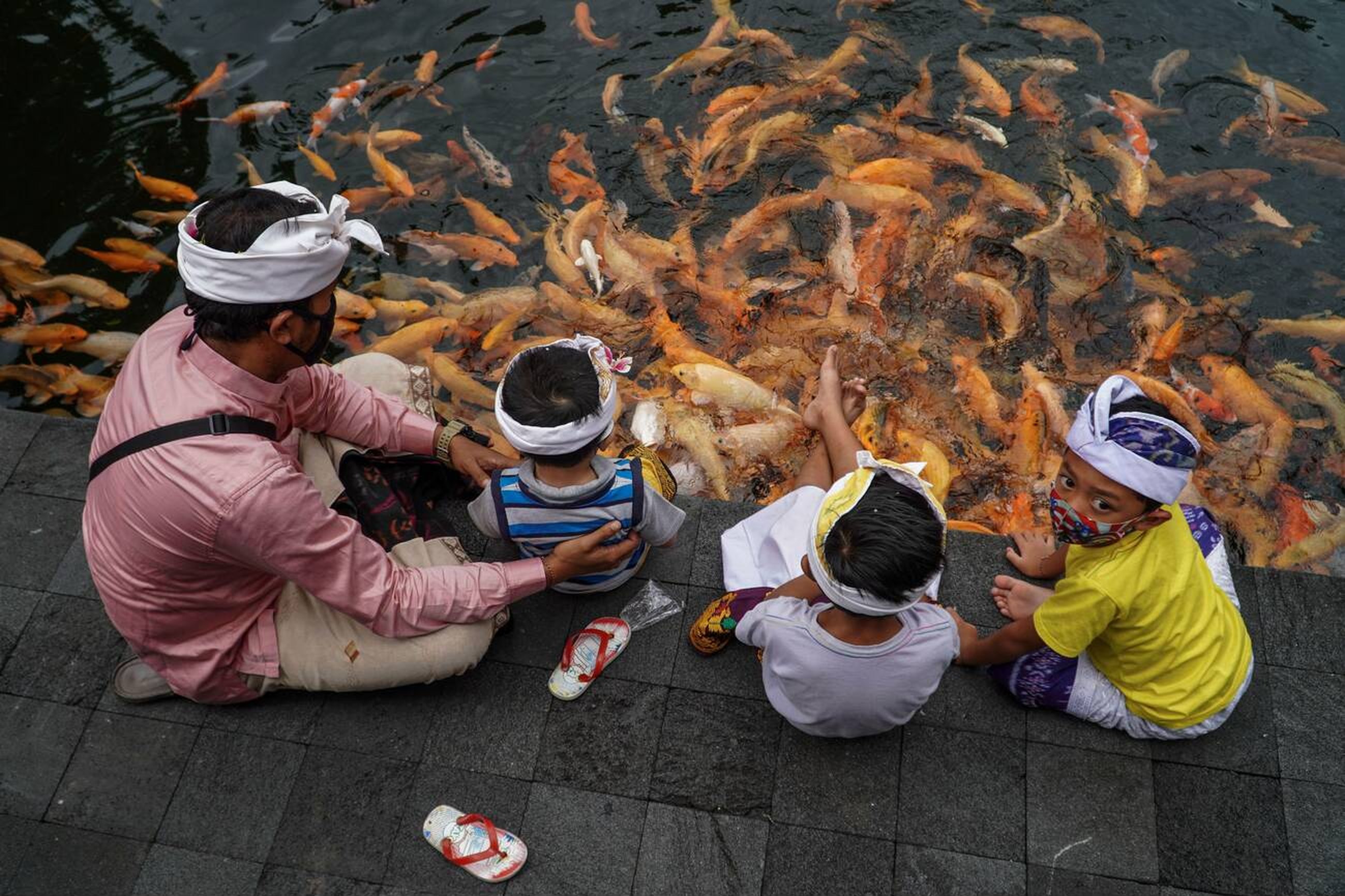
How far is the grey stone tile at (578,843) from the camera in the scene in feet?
9.94

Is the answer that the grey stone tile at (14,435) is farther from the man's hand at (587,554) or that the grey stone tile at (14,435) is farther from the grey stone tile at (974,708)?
the grey stone tile at (974,708)

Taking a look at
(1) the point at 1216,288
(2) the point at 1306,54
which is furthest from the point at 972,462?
(2) the point at 1306,54

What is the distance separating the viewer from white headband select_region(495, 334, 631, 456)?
2.86 meters

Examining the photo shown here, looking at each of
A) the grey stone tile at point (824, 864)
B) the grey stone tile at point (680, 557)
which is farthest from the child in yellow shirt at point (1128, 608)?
the grey stone tile at point (680, 557)

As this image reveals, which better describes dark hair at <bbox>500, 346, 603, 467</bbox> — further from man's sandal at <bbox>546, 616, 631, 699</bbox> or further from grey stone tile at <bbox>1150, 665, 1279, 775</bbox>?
grey stone tile at <bbox>1150, 665, 1279, 775</bbox>

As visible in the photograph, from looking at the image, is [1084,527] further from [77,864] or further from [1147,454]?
[77,864]

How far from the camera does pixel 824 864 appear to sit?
3020 mm

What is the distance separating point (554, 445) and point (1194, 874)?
2362mm

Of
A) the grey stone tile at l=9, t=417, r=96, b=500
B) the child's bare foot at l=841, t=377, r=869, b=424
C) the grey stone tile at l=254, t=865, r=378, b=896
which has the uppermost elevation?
the child's bare foot at l=841, t=377, r=869, b=424

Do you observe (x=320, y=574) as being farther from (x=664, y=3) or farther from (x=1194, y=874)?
(x=664, y=3)

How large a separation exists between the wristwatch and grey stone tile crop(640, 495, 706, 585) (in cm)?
80

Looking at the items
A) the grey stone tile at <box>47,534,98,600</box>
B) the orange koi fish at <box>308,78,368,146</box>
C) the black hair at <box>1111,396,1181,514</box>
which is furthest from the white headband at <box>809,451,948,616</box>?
the orange koi fish at <box>308,78,368,146</box>

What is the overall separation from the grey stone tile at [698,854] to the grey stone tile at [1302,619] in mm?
1954

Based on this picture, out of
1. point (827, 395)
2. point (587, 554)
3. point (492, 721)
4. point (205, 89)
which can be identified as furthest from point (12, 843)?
point (205, 89)
